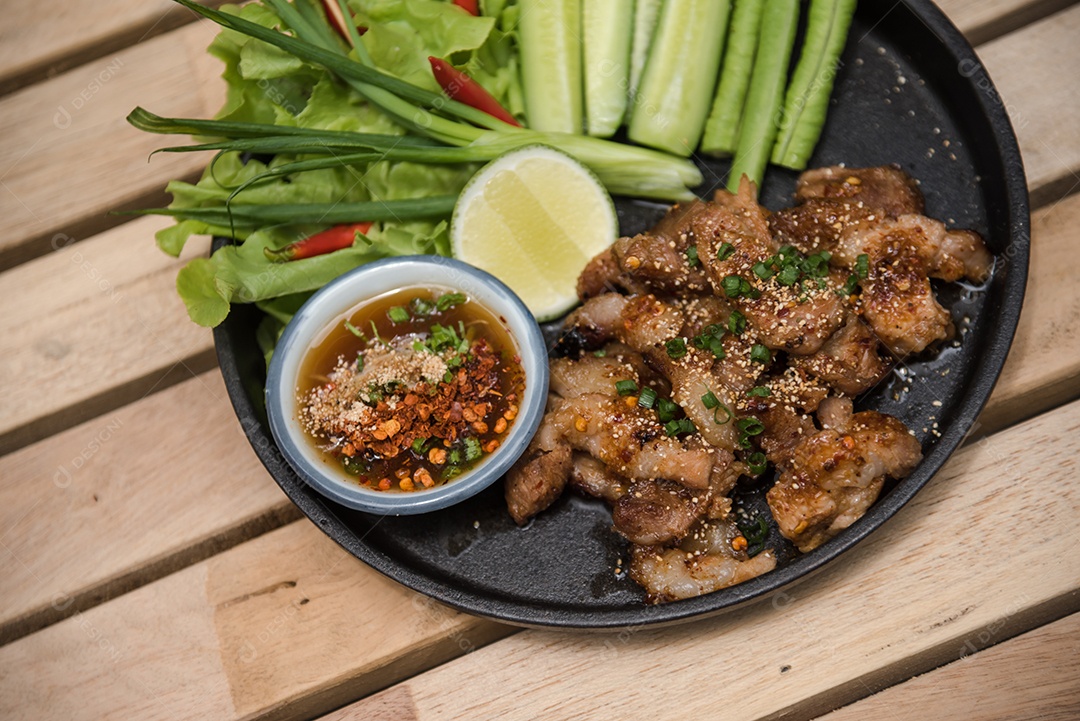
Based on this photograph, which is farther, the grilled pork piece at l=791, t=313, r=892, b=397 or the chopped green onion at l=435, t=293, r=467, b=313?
the chopped green onion at l=435, t=293, r=467, b=313

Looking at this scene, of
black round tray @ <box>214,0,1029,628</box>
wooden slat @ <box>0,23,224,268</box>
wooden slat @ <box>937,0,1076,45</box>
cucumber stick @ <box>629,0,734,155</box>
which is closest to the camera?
black round tray @ <box>214,0,1029,628</box>

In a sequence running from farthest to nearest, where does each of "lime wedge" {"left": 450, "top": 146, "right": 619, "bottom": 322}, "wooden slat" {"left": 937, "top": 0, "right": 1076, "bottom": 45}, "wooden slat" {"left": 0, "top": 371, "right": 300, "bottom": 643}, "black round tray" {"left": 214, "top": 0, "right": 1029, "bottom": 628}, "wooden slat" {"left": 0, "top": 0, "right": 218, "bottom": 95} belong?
"wooden slat" {"left": 0, "top": 0, "right": 218, "bottom": 95}, "wooden slat" {"left": 937, "top": 0, "right": 1076, "bottom": 45}, "wooden slat" {"left": 0, "top": 371, "right": 300, "bottom": 643}, "lime wedge" {"left": 450, "top": 146, "right": 619, "bottom": 322}, "black round tray" {"left": 214, "top": 0, "right": 1029, "bottom": 628}

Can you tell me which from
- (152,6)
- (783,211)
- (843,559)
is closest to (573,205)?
(783,211)

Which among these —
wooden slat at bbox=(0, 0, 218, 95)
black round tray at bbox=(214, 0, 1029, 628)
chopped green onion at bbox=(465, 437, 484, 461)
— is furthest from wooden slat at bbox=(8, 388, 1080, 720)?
wooden slat at bbox=(0, 0, 218, 95)

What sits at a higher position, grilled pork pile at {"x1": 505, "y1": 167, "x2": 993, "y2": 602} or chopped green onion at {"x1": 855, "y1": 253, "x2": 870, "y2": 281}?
chopped green onion at {"x1": 855, "y1": 253, "x2": 870, "y2": 281}

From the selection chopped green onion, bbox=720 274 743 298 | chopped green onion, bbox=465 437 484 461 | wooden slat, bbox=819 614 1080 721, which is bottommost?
wooden slat, bbox=819 614 1080 721

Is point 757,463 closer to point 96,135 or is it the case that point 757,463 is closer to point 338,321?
point 338,321

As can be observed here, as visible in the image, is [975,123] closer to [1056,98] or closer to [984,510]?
[1056,98]

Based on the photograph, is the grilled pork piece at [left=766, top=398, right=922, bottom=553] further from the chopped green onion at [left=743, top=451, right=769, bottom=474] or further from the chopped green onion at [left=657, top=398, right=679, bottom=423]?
the chopped green onion at [left=657, top=398, right=679, bottom=423]
